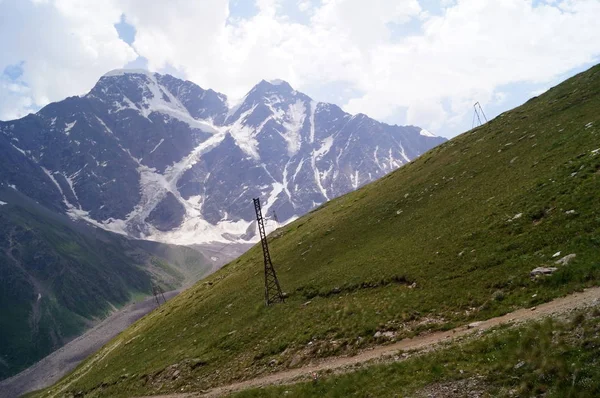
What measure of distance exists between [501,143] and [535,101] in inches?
803

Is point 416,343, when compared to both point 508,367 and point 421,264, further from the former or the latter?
point 421,264

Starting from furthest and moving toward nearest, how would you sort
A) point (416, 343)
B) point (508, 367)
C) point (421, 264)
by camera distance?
point (421, 264) < point (416, 343) < point (508, 367)

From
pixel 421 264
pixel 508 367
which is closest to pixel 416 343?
pixel 508 367

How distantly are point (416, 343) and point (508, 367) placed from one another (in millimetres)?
7920

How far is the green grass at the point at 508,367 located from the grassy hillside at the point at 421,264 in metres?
4.67

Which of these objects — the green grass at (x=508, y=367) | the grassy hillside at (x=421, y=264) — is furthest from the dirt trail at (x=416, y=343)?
the green grass at (x=508, y=367)

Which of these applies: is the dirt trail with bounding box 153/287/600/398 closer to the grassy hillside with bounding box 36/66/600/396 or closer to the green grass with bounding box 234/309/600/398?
the grassy hillside with bounding box 36/66/600/396

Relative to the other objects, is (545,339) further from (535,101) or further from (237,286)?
(535,101)

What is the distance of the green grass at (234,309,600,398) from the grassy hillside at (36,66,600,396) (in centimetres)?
467

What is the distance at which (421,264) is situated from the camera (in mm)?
33531

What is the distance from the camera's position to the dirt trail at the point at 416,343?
1952 centimetres

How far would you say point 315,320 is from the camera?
33.4 metres

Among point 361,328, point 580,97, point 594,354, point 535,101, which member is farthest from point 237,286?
point 535,101

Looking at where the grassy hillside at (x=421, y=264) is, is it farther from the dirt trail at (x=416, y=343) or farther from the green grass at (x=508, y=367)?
the green grass at (x=508, y=367)
